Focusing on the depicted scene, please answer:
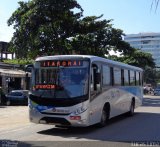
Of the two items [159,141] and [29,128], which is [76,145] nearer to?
[159,141]

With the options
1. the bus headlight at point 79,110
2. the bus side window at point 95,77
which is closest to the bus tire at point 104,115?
the bus side window at point 95,77

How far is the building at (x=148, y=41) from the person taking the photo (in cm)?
14600

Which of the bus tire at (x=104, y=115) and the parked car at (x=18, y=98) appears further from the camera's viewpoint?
the parked car at (x=18, y=98)

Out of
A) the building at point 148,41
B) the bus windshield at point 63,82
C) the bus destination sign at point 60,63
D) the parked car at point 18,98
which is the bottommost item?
the parked car at point 18,98

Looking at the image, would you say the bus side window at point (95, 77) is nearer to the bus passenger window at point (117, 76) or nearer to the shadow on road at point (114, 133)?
the shadow on road at point (114, 133)

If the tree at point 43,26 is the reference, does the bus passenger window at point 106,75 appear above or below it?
below

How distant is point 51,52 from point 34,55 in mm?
1578

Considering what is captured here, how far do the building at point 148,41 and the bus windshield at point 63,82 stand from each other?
430 ft

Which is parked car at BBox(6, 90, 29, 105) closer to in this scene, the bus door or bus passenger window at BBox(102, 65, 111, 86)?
bus passenger window at BBox(102, 65, 111, 86)

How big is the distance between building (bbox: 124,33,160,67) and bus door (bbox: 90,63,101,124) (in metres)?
130

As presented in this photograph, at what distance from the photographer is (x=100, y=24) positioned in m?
40.3

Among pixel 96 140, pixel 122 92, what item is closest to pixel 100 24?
pixel 122 92

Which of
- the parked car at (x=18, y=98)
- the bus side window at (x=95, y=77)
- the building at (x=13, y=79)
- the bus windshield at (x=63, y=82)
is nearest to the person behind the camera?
the bus windshield at (x=63, y=82)

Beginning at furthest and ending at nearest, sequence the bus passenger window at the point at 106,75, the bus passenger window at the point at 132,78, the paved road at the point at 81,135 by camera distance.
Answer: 1. the bus passenger window at the point at 132,78
2. the bus passenger window at the point at 106,75
3. the paved road at the point at 81,135
